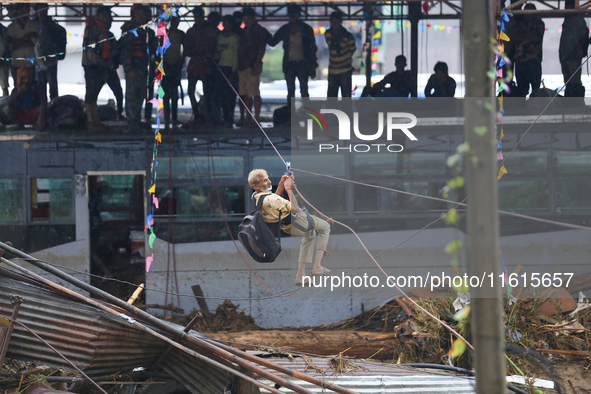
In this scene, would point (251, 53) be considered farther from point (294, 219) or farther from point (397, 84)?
point (294, 219)

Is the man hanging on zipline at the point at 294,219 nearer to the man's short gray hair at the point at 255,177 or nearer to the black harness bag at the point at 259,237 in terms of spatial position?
the man's short gray hair at the point at 255,177

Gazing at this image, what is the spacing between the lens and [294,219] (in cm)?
724

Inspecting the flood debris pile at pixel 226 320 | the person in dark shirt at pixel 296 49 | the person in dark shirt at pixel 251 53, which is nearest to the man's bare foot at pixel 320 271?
the flood debris pile at pixel 226 320

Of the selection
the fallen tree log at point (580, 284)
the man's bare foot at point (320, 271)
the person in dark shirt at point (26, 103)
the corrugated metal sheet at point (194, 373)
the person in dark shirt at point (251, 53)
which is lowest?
the corrugated metal sheet at point (194, 373)

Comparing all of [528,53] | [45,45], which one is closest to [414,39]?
[528,53]

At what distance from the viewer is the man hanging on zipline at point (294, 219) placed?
7.00 metres

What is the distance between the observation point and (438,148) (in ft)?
26.9

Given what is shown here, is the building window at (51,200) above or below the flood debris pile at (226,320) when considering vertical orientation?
above

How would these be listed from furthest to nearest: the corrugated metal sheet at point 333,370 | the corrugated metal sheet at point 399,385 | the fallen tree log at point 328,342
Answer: the fallen tree log at point 328,342, the corrugated metal sheet at point 333,370, the corrugated metal sheet at point 399,385

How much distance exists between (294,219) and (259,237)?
597mm

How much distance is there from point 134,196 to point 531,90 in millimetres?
6677

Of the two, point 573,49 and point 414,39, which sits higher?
point 414,39

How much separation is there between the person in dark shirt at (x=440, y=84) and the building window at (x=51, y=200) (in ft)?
19.9

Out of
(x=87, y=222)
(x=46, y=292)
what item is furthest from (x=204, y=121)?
(x=46, y=292)
